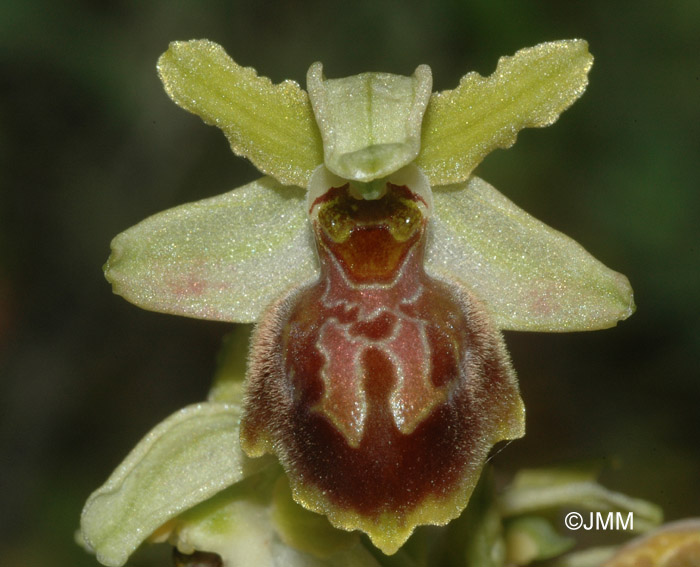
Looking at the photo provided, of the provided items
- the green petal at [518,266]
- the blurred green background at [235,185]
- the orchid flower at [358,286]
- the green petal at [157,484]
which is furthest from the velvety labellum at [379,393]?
the blurred green background at [235,185]

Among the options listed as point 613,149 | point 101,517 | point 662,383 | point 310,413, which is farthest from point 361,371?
point 662,383

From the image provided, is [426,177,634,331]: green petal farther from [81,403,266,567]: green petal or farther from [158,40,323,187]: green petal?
[81,403,266,567]: green petal

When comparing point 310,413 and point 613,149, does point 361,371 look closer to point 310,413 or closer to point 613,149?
point 310,413

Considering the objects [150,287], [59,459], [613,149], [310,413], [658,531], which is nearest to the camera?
[310,413]
